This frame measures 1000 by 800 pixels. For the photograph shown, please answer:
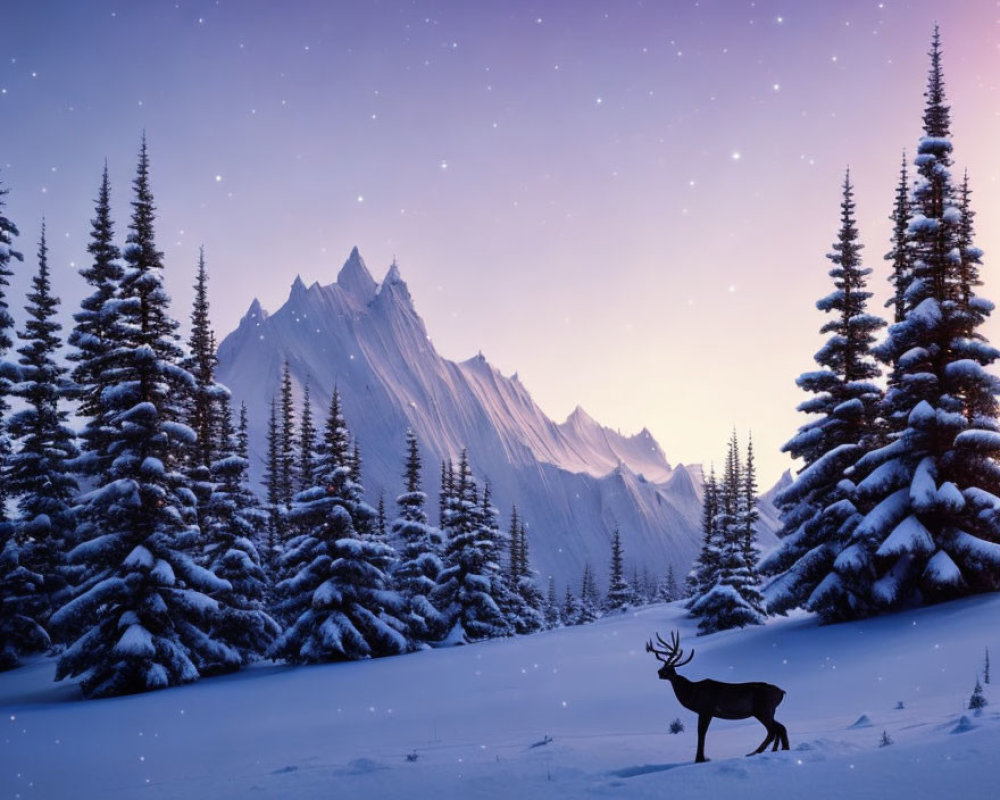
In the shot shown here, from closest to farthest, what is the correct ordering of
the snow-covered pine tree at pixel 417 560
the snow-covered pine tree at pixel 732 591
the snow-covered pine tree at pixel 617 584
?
the snow-covered pine tree at pixel 732 591, the snow-covered pine tree at pixel 417 560, the snow-covered pine tree at pixel 617 584

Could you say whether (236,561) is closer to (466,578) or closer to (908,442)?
(466,578)

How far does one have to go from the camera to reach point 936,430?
1877cm

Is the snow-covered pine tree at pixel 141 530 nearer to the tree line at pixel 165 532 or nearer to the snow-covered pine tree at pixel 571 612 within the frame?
the tree line at pixel 165 532

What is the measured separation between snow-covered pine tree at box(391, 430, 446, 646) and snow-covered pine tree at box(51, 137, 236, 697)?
38.5 ft

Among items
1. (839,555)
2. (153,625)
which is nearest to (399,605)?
(153,625)

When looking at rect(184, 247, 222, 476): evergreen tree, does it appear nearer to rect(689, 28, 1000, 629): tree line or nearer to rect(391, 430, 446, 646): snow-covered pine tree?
rect(391, 430, 446, 646): snow-covered pine tree

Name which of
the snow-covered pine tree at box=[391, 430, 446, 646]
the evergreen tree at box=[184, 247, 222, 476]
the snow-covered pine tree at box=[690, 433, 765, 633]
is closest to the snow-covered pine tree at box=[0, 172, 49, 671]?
the evergreen tree at box=[184, 247, 222, 476]

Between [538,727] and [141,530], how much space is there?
15983 millimetres

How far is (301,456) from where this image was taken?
149 feet

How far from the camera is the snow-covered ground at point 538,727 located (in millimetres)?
6160

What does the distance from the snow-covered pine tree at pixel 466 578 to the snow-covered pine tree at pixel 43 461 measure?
17679mm

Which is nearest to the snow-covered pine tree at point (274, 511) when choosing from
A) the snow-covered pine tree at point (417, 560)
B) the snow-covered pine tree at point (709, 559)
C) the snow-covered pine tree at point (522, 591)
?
the snow-covered pine tree at point (417, 560)

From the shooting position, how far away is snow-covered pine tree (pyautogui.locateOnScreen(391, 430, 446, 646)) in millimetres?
33031

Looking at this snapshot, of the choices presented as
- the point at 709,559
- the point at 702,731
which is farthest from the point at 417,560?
the point at 702,731
